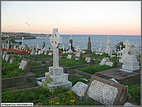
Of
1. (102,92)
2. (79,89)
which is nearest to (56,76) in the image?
(79,89)

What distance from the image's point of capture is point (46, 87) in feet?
20.0

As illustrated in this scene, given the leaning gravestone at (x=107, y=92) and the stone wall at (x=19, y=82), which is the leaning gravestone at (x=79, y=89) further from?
the stone wall at (x=19, y=82)

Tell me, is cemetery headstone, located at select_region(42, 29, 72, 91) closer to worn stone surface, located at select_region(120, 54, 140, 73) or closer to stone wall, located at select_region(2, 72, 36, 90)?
stone wall, located at select_region(2, 72, 36, 90)

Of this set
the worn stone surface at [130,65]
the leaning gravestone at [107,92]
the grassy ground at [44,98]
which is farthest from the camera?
the worn stone surface at [130,65]

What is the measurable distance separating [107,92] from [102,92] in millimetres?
176

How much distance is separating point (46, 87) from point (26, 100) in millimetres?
1207

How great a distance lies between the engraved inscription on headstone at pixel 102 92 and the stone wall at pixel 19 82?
161 inches

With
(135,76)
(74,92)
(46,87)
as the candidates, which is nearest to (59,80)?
(46,87)

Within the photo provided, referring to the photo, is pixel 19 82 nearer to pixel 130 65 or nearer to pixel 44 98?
pixel 44 98

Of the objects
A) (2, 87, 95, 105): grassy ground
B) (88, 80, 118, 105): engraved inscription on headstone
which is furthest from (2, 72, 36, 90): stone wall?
(88, 80, 118, 105): engraved inscription on headstone

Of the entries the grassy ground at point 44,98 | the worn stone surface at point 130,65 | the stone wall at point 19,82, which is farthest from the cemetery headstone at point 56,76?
the worn stone surface at point 130,65

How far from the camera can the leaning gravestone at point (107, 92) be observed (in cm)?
399

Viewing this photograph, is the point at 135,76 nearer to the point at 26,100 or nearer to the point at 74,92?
the point at 74,92

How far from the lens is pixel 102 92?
172 inches
